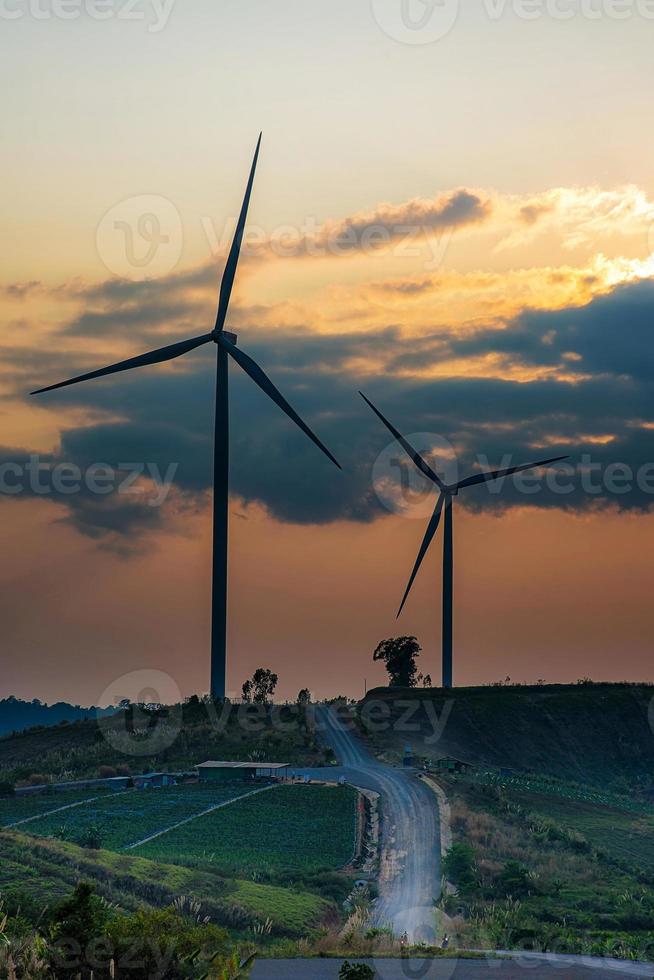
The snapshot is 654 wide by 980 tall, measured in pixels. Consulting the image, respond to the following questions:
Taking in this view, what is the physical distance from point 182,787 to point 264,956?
58.9 meters

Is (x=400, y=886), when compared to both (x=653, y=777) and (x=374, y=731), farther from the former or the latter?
(x=653, y=777)

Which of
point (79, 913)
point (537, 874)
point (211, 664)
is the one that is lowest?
point (537, 874)

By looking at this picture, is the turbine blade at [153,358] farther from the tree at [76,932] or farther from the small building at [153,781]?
the tree at [76,932]

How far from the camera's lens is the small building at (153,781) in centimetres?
10145

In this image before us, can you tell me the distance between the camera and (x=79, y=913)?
3089 centimetres

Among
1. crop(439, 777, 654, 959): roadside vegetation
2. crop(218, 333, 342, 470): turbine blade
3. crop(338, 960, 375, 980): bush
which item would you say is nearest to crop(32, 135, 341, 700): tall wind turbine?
crop(218, 333, 342, 470): turbine blade

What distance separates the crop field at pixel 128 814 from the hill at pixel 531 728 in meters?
38.6

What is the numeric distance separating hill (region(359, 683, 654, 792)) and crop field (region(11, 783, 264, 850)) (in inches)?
1518

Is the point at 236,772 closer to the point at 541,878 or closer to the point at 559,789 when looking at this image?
the point at 559,789

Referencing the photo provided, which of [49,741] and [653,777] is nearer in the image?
[49,741]

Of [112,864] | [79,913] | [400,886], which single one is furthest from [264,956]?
[400,886]

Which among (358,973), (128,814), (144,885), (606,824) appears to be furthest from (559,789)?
(358,973)

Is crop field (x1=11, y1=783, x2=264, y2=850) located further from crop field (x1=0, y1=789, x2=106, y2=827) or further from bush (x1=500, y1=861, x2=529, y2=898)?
bush (x1=500, y1=861, x2=529, y2=898)

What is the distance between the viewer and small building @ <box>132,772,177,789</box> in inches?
3994
